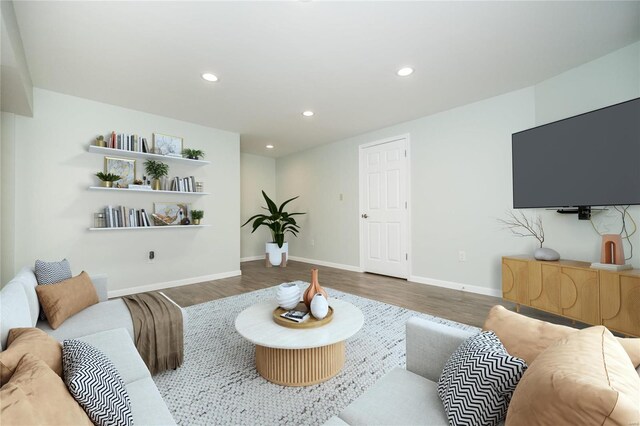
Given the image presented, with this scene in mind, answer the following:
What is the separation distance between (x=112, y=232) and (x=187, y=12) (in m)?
2.89

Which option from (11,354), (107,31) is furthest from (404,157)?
(11,354)

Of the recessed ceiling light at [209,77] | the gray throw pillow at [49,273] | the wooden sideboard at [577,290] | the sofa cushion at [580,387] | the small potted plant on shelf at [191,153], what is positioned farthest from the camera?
the small potted plant on shelf at [191,153]

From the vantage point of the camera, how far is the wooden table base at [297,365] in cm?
170

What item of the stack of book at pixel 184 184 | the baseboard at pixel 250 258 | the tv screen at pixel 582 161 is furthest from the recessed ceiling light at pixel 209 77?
the baseboard at pixel 250 258

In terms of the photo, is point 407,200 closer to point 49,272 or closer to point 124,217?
point 124,217

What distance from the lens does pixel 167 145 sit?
401cm

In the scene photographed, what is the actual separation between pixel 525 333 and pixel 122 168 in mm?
4341

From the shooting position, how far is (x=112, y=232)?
3.60 m

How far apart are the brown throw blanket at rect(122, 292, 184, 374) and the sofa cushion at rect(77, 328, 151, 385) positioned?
18.4 inches

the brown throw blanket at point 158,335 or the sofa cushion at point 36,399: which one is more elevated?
the sofa cushion at point 36,399

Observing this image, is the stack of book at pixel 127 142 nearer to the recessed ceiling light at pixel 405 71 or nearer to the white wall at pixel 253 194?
the white wall at pixel 253 194

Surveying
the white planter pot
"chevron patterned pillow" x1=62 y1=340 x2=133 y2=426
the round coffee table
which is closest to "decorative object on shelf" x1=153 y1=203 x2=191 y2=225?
the white planter pot

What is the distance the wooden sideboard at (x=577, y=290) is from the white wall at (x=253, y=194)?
16.0 feet

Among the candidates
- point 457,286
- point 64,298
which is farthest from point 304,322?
point 457,286
